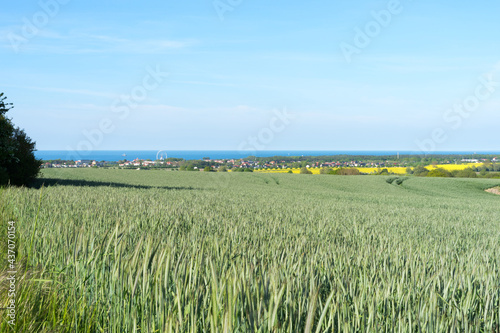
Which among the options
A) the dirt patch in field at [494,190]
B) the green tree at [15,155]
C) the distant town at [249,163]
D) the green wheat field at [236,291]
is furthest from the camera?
the distant town at [249,163]

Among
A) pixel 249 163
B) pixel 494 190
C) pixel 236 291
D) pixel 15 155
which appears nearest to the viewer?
pixel 236 291

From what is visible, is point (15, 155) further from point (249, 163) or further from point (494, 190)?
point (494, 190)

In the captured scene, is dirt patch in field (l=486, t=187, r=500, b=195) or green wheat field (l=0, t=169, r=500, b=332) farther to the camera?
dirt patch in field (l=486, t=187, r=500, b=195)

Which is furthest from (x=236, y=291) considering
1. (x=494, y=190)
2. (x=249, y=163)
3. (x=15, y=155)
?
(x=249, y=163)

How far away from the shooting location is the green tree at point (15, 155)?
1533cm

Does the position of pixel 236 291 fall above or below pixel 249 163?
above

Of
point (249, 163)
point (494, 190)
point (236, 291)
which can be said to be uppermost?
point (236, 291)

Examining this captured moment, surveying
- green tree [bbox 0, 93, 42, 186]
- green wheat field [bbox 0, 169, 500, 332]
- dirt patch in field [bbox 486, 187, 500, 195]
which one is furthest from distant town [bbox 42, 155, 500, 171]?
green wheat field [bbox 0, 169, 500, 332]

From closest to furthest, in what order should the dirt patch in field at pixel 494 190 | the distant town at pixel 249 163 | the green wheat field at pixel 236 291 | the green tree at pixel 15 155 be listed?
the green wheat field at pixel 236 291, the green tree at pixel 15 155, the dirt patch in field at pixel 494 190, the distant town at pixel 249 163

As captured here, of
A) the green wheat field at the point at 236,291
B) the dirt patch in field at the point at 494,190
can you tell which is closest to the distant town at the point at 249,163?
the dirt patch in field at the point at 494,190

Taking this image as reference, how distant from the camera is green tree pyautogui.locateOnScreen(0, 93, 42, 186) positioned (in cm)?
1533

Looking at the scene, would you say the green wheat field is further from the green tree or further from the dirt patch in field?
the dirt patch in field

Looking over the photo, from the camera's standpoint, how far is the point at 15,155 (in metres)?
17.3

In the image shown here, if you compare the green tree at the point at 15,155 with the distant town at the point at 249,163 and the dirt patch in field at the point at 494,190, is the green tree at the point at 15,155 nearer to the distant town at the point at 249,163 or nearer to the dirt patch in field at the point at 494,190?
the distant town at the point at 249,163
